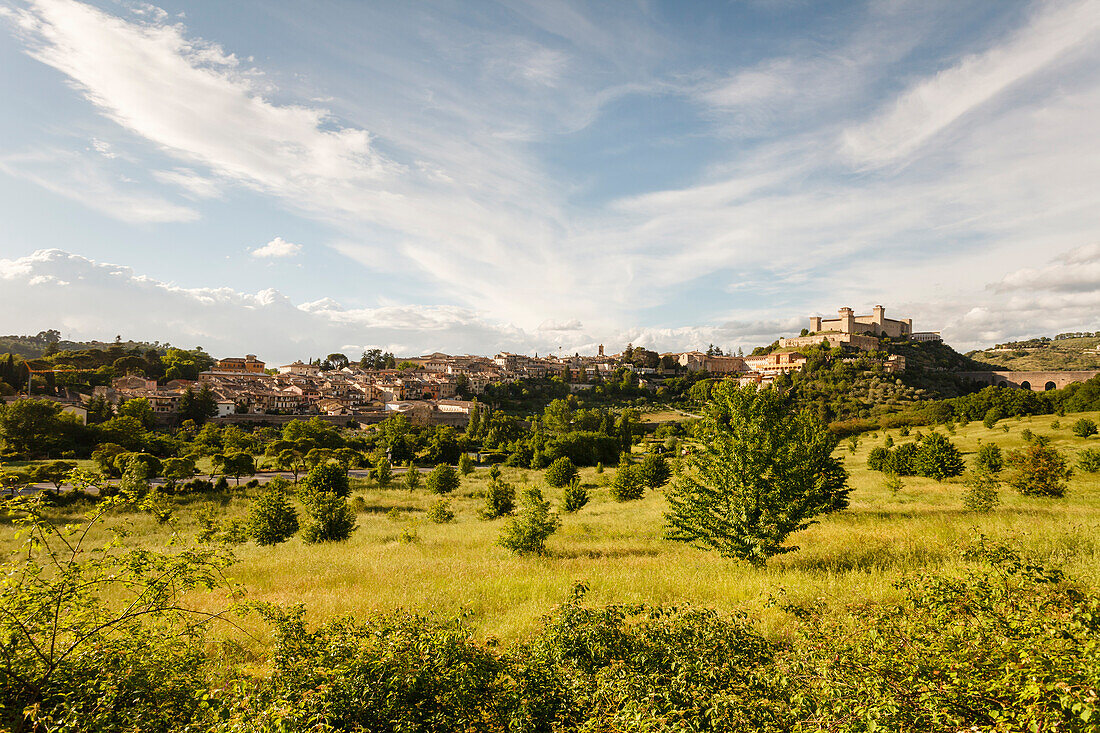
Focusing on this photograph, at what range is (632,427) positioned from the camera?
241ft

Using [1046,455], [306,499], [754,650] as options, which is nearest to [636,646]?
[754,650]

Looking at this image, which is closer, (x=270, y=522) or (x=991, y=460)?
(x=270, y=522)

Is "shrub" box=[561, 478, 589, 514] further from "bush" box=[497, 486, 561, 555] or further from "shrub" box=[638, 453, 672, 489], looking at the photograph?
"bush" box=[497, 486, 561, 555]

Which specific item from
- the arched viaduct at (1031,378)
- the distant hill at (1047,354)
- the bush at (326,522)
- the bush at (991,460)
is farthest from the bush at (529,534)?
the distant hill at (1047,354)

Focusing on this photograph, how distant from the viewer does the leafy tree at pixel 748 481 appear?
1235 cm

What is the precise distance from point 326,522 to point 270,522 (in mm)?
2693

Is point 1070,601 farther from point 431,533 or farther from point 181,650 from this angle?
point 431,533

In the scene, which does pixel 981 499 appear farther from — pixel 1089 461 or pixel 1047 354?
pixel 1047 354

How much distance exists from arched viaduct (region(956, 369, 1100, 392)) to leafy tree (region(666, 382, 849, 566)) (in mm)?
125121

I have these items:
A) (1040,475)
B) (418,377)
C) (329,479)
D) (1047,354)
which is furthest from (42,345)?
(1047,354)

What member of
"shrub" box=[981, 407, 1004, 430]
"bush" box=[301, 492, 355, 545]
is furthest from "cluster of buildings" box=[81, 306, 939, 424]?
"bush" box=[301, 492, 355, 545]

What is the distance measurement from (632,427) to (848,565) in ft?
202

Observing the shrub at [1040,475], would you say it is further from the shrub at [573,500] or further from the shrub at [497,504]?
the shrub at [497,504]

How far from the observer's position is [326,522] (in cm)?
2028
